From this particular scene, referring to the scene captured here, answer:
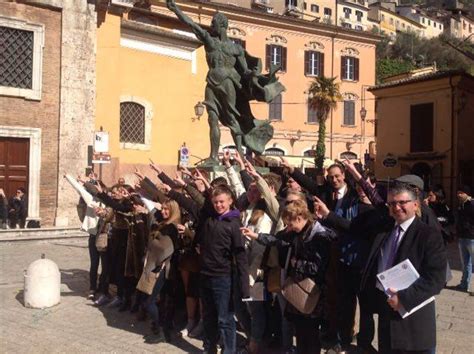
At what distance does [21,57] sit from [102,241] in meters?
13.5

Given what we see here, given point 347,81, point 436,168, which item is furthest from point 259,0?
point 436,168

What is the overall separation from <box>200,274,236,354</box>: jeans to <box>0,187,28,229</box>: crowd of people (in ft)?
46.5

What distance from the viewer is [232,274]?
5289 mm

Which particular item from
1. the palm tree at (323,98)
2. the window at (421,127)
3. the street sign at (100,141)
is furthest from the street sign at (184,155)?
the palm tree at (323,98)

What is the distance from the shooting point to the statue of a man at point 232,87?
10250mm

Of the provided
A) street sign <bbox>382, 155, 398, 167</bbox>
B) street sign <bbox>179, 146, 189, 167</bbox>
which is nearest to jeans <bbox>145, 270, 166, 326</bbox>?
street sign <bbox>179, 146, 189, 167</bbox>

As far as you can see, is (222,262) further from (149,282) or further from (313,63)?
(313,63)

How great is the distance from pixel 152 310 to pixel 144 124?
1703 centimetres

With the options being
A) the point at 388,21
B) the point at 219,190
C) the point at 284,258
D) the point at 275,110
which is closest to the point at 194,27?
the point at 219,190

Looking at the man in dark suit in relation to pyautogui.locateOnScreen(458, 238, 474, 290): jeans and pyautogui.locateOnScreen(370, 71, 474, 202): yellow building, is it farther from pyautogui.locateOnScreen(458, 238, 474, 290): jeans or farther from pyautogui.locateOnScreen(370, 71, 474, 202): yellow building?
pyautogui.locateOnScreen(370, 71, 474, 202): yellow building

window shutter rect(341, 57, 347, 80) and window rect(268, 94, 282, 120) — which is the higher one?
window shutter rect(341, 57, 347, 80)

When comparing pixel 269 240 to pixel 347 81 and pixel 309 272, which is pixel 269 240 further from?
pixel 347 81

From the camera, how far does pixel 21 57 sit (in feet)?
63.0

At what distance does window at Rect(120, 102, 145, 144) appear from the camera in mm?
22328
